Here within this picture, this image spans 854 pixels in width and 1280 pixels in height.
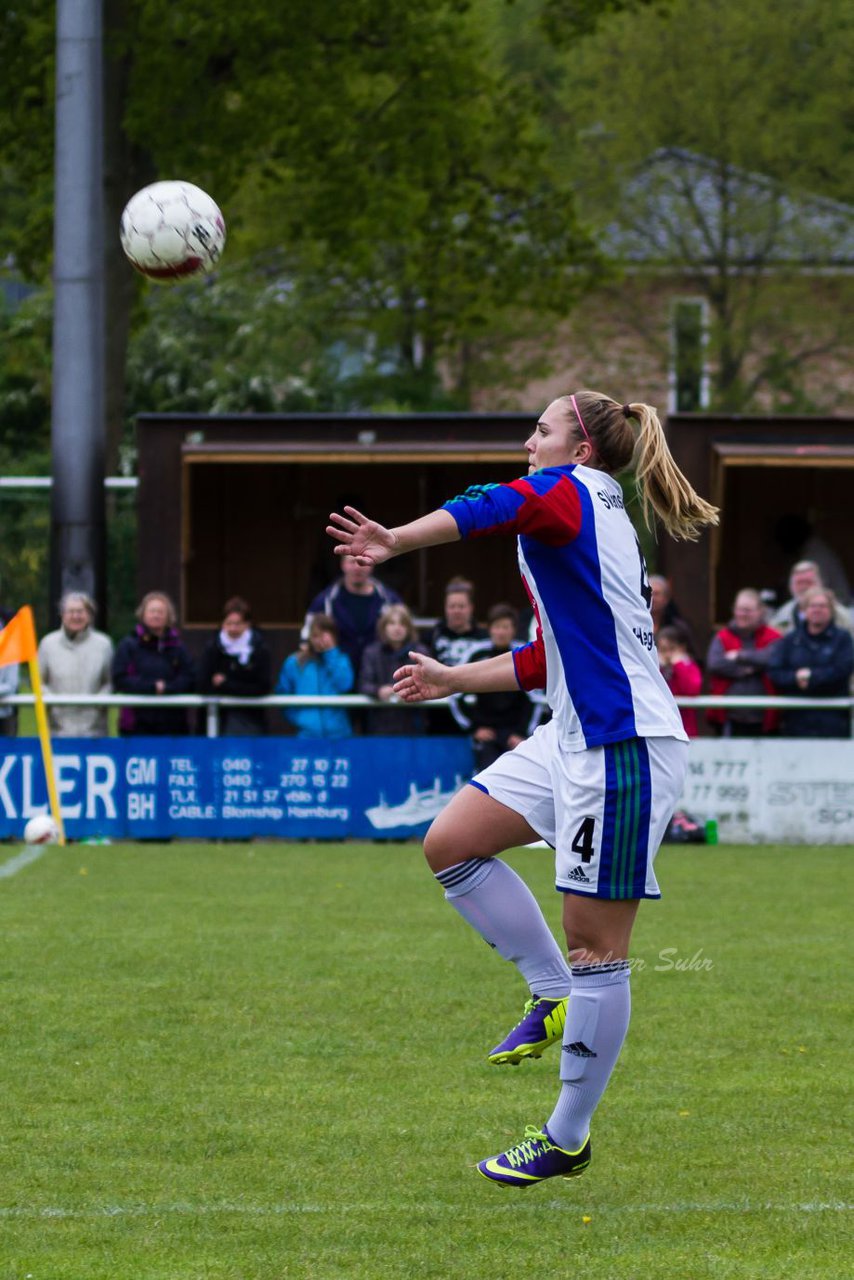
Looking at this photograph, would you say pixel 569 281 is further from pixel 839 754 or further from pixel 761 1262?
pixel 761 1262

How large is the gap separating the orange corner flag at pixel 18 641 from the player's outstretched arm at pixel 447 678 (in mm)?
8419

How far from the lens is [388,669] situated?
13.4m

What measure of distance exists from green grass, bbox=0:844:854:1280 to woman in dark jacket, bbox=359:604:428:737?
3138mm

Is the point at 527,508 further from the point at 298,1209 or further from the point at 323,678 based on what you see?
the point at 323,678

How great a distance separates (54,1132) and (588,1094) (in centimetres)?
161

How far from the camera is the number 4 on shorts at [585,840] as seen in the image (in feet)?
15.7

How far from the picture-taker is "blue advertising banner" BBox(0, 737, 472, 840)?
516 inches

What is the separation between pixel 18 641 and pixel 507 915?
28.2ft

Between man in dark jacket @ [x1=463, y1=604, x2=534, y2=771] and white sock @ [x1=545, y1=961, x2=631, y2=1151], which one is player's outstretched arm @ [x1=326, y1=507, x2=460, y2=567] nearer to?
white sock @ [x1=545, y1=961, x2=631, y2=1151]

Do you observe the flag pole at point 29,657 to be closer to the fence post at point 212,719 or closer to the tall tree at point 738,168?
the fence post at point 212,719

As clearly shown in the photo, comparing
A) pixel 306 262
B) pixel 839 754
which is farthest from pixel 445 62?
pixel 839 754

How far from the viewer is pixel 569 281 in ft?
89.9

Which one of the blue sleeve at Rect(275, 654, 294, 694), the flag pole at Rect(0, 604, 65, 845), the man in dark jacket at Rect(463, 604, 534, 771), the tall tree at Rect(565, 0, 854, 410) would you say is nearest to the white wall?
the man in dark jacket at Rect(463, 604, 534, 771)

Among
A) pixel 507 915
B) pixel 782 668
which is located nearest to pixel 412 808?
pixel 782 668
